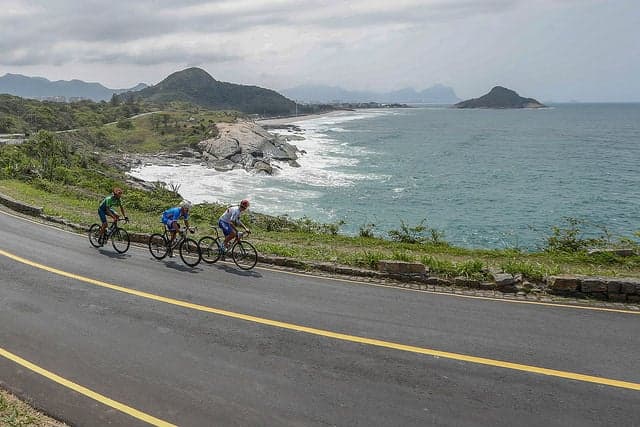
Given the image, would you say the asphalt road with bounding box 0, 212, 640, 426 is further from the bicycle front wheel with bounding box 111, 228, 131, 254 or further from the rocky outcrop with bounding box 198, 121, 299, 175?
the rocky outcrop with bounding box 198, 121, 299, 175

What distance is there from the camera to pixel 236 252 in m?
15.0

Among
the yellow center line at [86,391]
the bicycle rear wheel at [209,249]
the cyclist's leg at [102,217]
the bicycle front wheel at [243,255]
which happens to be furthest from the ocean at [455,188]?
the yellow center line at [86,391]

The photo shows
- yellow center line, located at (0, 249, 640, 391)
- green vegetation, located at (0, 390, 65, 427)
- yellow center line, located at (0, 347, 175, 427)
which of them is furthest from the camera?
yellow center line, located at (0, 249, 640, 391)

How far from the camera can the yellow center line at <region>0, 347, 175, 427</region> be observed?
7.11m

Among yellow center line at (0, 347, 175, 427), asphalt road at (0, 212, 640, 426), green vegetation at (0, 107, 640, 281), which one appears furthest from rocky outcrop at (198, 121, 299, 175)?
yellow center line at (0, 347, 175, 427)

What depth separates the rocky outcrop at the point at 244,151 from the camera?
70.4 metres

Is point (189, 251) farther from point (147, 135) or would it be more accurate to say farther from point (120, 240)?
point (147, 135)

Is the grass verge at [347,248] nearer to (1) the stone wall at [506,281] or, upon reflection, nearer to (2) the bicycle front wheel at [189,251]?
(1) the stone wall at [506,281]

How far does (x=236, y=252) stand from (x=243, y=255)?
0.25 m

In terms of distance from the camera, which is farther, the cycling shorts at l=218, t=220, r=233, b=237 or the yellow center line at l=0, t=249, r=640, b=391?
the cycling shorts at l=218, t=220, r=233, b=237

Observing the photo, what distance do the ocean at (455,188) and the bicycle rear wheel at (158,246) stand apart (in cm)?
1661

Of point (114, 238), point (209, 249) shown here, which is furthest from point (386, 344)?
point (114, 238)

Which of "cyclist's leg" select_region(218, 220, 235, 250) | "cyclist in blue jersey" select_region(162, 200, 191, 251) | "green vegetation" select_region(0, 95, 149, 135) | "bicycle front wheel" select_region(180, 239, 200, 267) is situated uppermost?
"green vegetation" select_region(0, 95, 149, 135)

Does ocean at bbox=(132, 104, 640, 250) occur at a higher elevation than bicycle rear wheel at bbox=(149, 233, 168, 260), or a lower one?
lower
